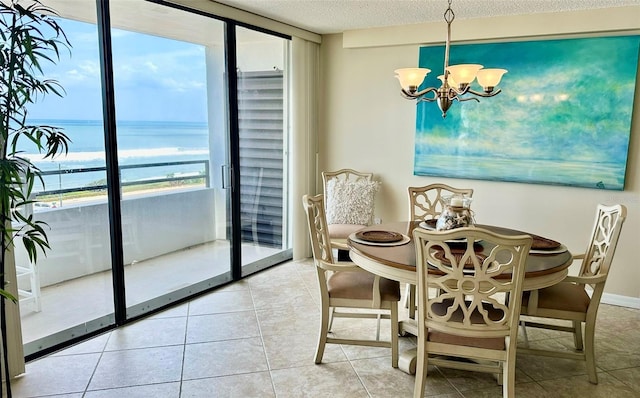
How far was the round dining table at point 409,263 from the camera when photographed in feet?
7.85


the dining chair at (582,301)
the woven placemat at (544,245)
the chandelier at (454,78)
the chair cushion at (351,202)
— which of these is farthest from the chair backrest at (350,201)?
the dining chair at (582,301)

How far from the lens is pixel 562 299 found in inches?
109

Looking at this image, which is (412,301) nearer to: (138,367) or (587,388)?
(587,388)

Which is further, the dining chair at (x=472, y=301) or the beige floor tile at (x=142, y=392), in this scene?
the beige floor tile at (x=142, y=392)

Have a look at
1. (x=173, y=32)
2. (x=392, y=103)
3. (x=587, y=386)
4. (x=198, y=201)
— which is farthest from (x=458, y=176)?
(x=173, y=32)

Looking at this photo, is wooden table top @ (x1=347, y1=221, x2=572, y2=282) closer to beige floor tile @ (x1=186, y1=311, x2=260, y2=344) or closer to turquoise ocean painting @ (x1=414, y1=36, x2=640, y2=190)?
beige floor tile @ (x1=186, y1=311, x2=260, y2=344)

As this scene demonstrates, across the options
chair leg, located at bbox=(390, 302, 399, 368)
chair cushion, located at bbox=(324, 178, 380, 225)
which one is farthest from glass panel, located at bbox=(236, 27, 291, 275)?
chair leg, located at bbox=(390, 302, 399, 368)

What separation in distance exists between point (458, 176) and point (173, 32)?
9.74ft

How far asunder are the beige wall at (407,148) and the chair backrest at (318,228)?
6.64 feet

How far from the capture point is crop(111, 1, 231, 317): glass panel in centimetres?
348

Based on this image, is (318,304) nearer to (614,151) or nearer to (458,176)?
(458,176)

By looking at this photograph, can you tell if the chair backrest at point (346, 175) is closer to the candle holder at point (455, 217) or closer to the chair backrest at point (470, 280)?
the candle holder at point (455, 217)

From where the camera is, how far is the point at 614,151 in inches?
152

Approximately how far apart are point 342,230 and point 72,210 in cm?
239
